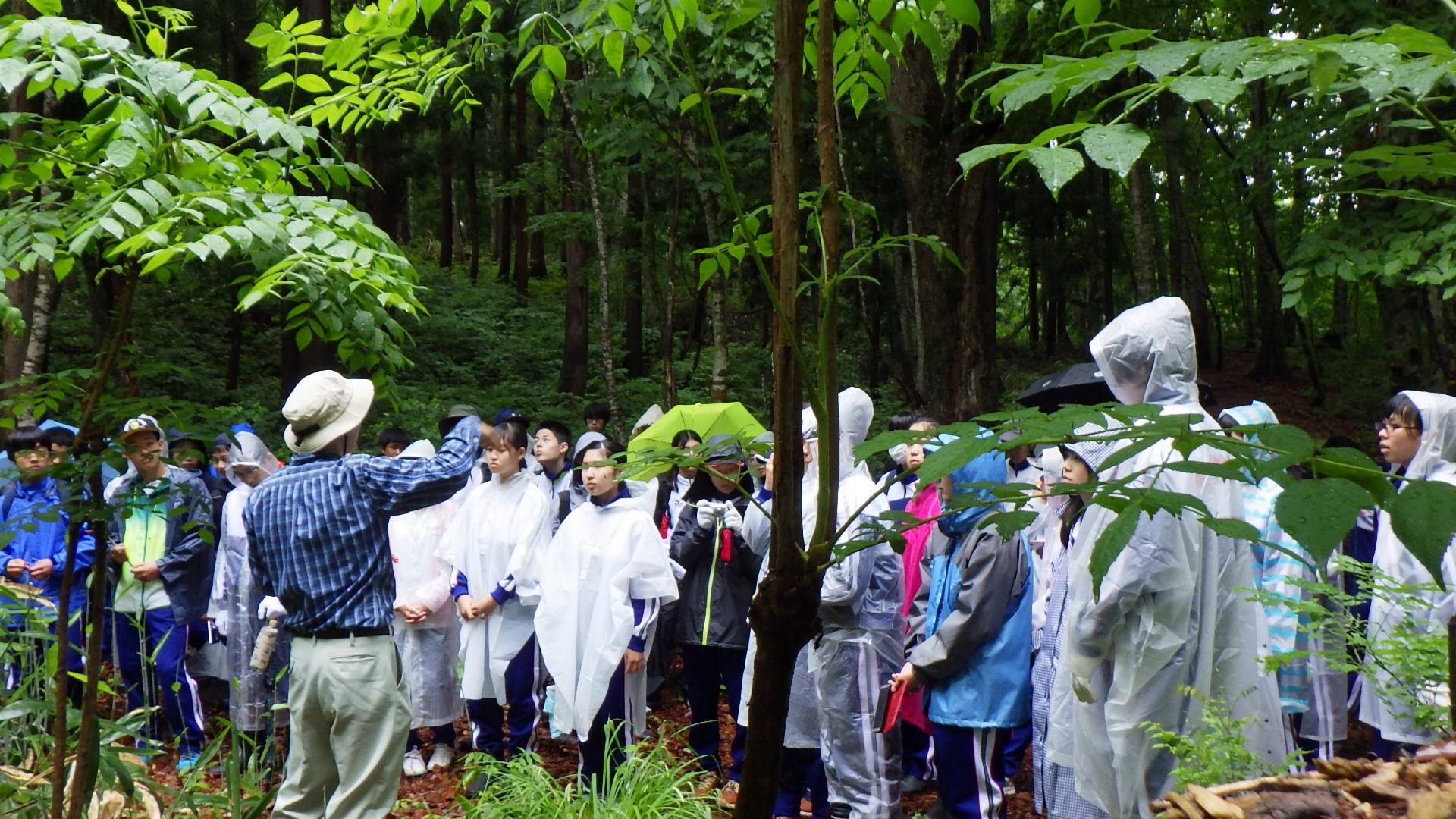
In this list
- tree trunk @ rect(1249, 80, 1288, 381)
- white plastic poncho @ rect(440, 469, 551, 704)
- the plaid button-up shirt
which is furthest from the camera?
tree trunk @ rect(1249, 80, 1288, 381)

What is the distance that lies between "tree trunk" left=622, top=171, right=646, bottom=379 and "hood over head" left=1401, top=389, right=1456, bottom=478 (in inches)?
364

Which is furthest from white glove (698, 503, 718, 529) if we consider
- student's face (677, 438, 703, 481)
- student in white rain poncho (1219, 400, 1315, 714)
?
student in white rain poncho (1219, 400, 1315, 714)

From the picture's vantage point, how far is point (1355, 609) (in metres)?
5.46

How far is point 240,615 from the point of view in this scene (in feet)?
21.8

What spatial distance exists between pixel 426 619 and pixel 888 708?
10.8ft

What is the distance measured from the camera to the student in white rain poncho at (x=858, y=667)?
4871 millimetres

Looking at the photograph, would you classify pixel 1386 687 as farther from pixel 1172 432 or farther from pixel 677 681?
pixel 677 681

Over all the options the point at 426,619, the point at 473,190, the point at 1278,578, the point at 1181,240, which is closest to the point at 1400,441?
the point at 1278,578

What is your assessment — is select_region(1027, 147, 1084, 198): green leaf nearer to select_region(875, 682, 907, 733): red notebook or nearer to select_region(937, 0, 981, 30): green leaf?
select_region(937, 0, 981, 30): green leaf

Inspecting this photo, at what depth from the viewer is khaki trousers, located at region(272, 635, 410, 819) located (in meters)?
4.29

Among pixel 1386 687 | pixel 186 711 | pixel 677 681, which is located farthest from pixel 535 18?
pixel 677 681

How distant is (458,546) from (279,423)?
9221 mm

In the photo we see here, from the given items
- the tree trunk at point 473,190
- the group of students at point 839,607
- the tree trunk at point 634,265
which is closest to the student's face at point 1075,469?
the group of students at point 839,607

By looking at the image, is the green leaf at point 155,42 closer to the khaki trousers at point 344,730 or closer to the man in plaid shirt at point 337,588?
the man in plaid shirt at point 337,588
